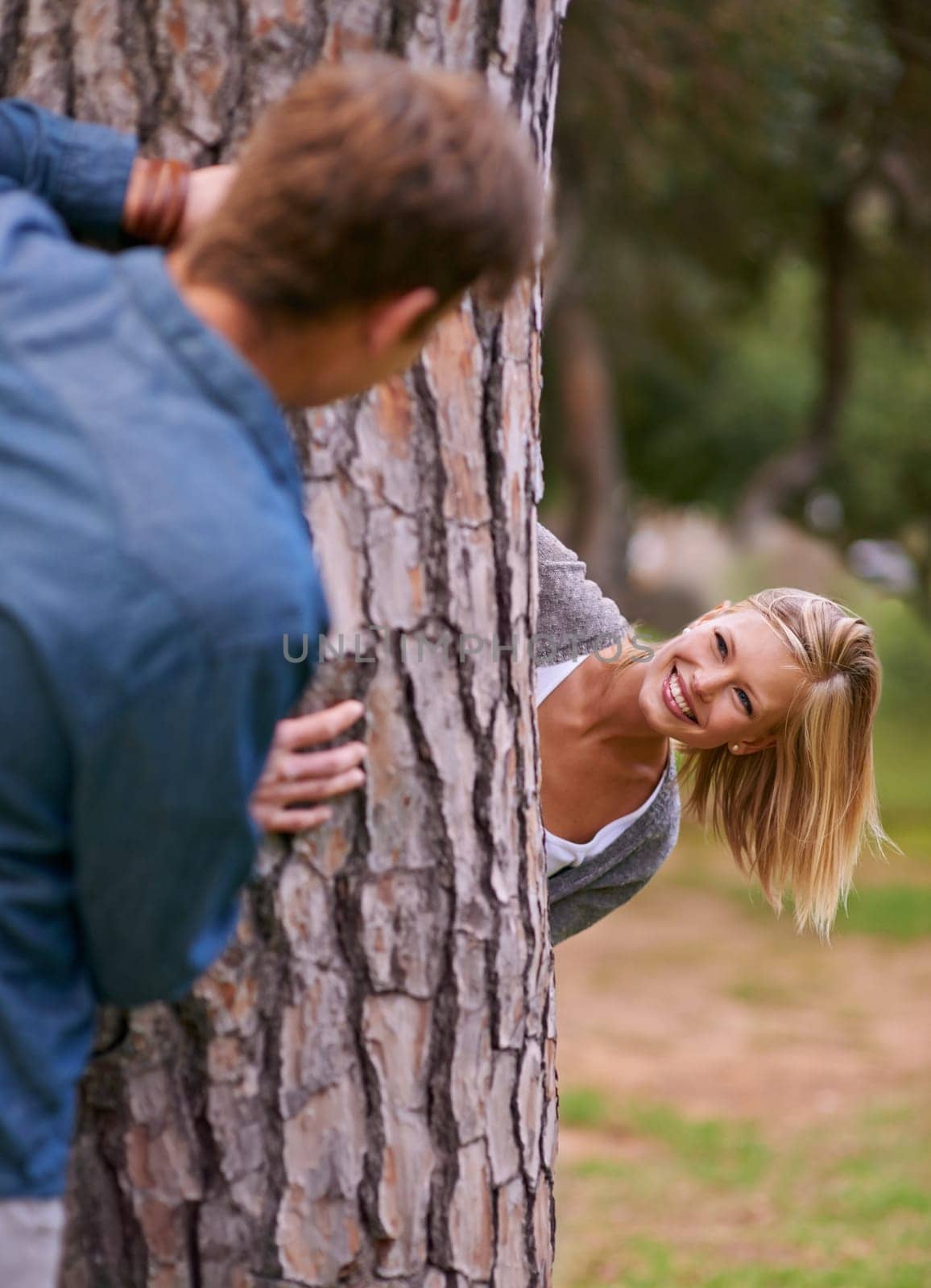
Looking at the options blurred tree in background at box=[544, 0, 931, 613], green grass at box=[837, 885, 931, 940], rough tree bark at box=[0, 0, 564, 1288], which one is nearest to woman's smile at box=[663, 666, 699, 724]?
rough tree bark at box=[0, 0, 564, 1288]

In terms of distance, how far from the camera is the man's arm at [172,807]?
4.05 feet

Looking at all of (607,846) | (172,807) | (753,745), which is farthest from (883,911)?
(172,807)

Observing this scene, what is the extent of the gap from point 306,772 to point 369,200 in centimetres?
65

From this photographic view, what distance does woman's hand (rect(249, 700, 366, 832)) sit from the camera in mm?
1614

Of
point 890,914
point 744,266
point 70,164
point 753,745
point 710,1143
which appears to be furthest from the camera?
point 744,266

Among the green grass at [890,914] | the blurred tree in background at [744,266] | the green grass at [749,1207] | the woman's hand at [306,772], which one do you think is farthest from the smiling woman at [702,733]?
the green grass at [890,914]

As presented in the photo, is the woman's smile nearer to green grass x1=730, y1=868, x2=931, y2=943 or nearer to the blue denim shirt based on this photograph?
the blue denim shirt

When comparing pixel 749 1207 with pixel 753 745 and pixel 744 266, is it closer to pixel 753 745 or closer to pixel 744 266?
pixel 753 745

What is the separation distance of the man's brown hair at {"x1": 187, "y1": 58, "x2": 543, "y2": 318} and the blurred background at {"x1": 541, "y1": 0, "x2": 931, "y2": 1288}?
112 inches

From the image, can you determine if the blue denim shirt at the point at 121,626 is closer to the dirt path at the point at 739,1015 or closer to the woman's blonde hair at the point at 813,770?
the woman's blonde hair at the point at 813,770

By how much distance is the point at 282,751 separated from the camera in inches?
63.7

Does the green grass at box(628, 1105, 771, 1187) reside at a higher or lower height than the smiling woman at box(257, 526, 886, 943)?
lower

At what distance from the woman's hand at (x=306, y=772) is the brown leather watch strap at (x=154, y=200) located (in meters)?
0.55

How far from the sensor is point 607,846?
2.80 metres
